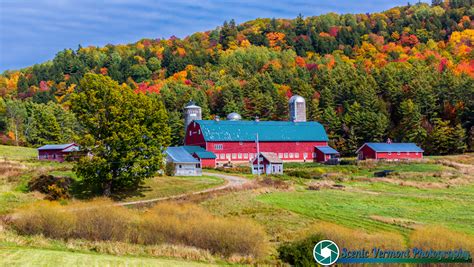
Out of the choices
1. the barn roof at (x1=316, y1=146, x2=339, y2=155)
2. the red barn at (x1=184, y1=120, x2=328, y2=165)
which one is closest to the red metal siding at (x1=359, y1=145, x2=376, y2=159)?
the barn roof at (x1=316, y1=146, x2=339, y2=155)

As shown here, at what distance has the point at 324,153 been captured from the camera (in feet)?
273

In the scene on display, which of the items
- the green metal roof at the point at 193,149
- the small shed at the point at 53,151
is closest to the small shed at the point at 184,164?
the green metal roof at the point at 193,149

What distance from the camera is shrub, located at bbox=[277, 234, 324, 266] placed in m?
19.8

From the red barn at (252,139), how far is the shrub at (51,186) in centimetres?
3433

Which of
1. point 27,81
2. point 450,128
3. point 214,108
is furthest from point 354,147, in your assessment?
point 27,81

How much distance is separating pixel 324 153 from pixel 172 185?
124 feet

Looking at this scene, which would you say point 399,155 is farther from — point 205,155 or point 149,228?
point 149,228

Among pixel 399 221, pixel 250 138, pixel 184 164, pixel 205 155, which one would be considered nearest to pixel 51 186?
pixel 184 164

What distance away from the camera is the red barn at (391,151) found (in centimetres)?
7869

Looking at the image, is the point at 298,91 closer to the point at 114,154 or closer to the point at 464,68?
the point at 464,68

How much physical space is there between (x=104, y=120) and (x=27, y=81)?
411 ft

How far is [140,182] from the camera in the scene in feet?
165

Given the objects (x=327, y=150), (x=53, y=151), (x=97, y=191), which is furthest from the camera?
(x=327, y=150)

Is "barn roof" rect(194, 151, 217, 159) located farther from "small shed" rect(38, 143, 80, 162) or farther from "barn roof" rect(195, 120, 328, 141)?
"small shed" rect(38, 143, 80, 162)
